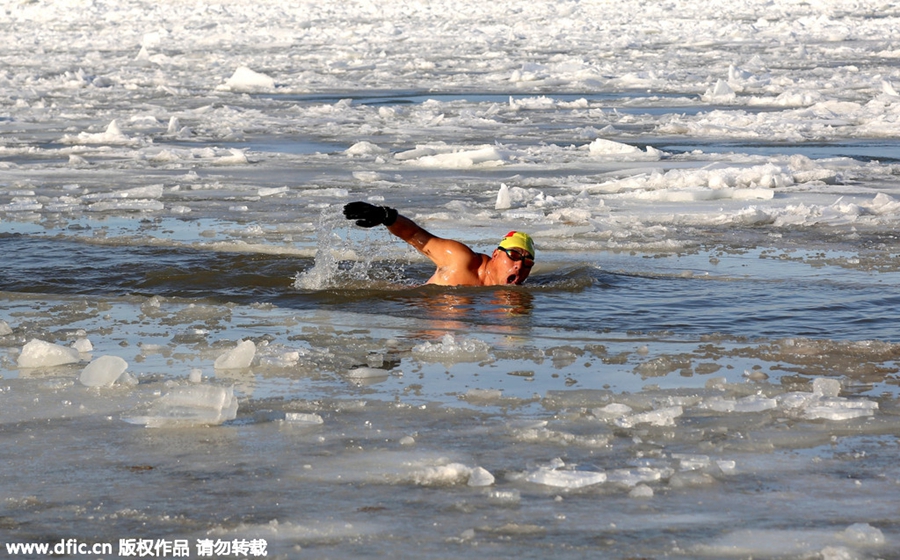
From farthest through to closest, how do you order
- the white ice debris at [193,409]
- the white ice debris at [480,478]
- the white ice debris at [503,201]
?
the white ice debris at [503,201], the white ice debris at [193,409], the white ice debris at [480,478]

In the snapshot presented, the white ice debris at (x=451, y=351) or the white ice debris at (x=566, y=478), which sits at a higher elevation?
the white ice debris at (x=566, y=478)

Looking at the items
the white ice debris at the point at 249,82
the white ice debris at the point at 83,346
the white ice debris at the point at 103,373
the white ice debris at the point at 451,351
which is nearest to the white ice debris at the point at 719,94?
the white ice debris at the point at 249,82

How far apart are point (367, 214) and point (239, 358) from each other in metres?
2.34

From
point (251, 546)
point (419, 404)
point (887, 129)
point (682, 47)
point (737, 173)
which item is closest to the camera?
point (251, 546)

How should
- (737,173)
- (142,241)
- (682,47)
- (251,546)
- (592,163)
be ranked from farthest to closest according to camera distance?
(682,47) → (592,163) → (737,173) → (142,241) → (251,546)

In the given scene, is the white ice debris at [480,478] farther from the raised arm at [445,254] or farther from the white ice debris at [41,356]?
the raised arm at [445,254]

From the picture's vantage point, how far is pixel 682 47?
A: 29.8 metres

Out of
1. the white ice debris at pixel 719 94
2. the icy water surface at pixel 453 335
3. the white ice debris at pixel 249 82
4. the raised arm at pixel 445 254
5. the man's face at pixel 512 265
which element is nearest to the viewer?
the icy water surface at pixel 453 335

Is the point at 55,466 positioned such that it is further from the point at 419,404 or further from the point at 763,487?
the point at 763,487

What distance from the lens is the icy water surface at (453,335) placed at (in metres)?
3.42

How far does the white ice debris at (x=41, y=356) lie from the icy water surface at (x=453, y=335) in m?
0.02

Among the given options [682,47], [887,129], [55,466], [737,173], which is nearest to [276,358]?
[55,466]

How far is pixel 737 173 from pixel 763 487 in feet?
26.6

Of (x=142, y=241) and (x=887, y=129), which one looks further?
(x=887, y=129)
